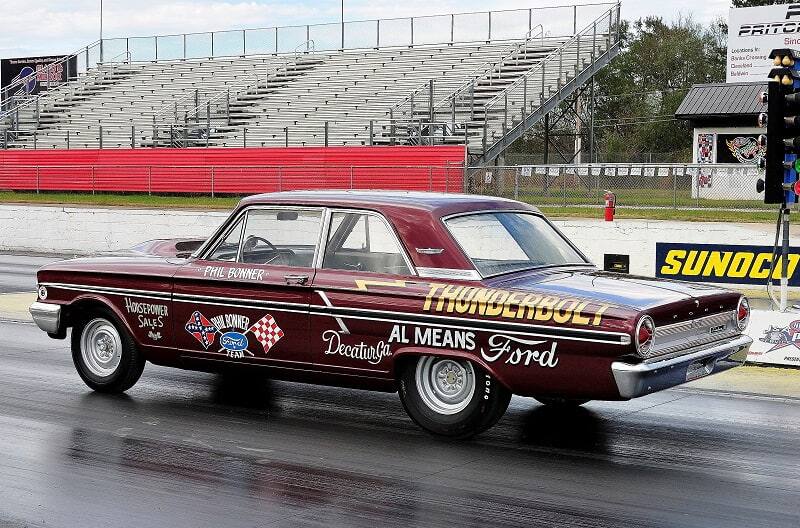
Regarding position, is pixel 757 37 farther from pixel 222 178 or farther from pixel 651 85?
pixel 651 85

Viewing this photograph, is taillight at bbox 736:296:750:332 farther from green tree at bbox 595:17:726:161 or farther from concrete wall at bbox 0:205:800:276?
green tree at bbox 595:17:726:161

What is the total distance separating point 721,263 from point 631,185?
39.8ft

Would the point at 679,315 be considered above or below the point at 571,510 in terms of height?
above

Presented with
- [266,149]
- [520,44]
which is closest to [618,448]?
[266,149]

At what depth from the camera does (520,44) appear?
3994cm

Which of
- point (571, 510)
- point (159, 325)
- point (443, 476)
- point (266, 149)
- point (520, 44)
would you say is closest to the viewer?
point (571, 510)

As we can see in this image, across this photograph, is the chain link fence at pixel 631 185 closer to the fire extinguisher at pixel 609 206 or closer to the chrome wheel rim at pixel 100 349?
the fire extinguisher at pixel 609 206

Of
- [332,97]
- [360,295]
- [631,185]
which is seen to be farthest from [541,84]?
[360,295]

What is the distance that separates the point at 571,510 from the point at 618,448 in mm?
1556

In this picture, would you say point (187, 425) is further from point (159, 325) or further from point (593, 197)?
point (593, 197)

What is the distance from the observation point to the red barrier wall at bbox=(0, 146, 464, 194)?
2917 cm

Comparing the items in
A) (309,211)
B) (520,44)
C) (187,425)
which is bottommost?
(187,425)

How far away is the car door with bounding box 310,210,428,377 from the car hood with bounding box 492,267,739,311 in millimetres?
683

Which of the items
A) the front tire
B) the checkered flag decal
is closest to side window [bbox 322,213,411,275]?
the checkered flag decal
